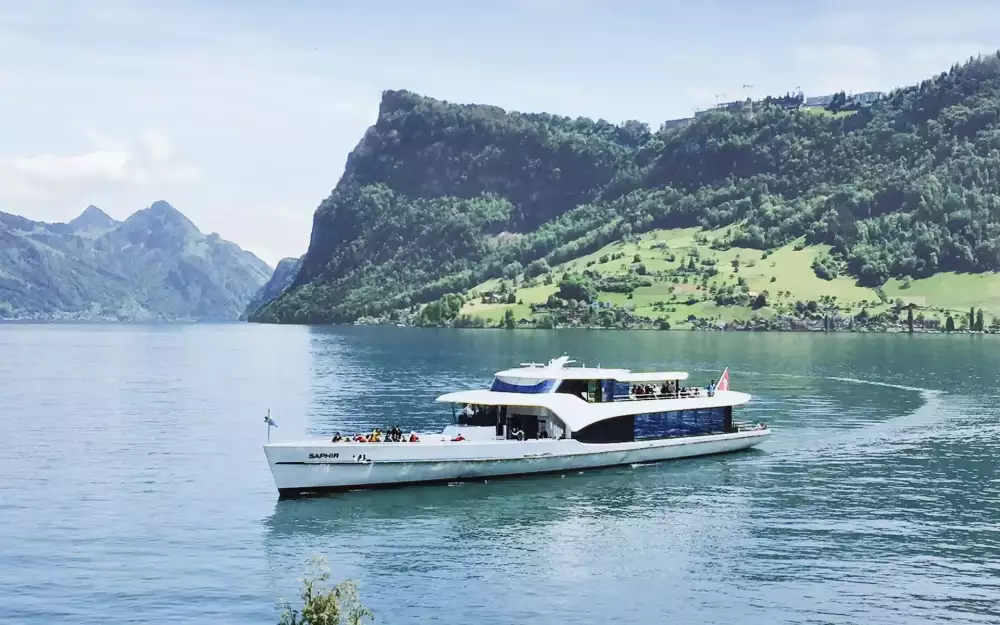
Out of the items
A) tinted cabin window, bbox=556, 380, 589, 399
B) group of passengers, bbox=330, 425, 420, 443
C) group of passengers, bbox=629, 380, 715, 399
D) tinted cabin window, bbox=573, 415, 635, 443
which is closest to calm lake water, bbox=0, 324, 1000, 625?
tinted cabin window, bbox=573, 415, 635, 443

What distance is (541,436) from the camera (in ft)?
263

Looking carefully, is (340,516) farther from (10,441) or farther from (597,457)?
(10,441)

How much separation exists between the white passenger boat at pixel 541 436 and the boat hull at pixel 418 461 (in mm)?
64

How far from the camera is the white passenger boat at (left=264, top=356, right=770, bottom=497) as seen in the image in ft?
234

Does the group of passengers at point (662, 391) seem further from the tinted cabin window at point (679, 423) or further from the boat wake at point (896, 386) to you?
the boat wake at point (896, 386)

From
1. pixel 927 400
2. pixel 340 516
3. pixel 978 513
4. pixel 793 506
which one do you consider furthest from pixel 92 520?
pixel 927 400

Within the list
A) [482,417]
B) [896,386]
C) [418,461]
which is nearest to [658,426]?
[482,417]

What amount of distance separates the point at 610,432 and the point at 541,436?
5920 mm

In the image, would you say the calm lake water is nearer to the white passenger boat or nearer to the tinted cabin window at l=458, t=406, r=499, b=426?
the white passenger boat

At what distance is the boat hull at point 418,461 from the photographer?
70.5 meters

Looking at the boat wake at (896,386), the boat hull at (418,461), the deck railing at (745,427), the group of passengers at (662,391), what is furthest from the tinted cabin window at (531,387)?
the boat wake at (896,386)

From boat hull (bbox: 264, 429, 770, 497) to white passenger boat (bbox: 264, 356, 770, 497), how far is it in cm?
6

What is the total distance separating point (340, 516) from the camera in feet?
216

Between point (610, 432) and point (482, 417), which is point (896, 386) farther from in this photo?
point (482, 417)
